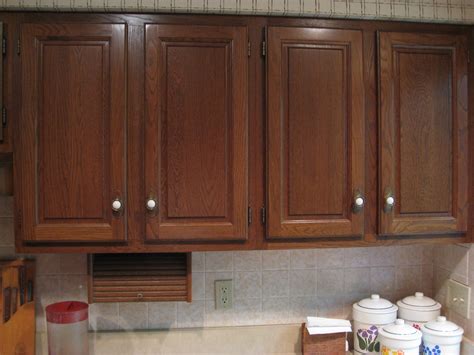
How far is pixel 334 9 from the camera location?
4.14 feet

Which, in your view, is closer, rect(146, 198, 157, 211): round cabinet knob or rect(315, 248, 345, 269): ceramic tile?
rect(146, 198, 157, 211): round cabinet knob

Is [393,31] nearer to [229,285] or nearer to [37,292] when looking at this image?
[229,285]

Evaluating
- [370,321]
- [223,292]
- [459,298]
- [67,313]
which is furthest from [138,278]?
[459,298]

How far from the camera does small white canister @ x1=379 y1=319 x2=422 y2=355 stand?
1.33 metres

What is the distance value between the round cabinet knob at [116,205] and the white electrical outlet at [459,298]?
1.23 metres

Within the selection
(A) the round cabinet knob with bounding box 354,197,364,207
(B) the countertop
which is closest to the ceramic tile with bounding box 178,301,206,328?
(B) the countertop

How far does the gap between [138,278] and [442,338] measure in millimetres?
1049

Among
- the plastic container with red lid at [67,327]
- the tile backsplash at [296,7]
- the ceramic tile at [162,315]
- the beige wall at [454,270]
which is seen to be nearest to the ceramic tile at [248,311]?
the ceramic tile at [162,315]

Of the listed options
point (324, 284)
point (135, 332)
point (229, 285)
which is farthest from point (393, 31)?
point (135, 332)

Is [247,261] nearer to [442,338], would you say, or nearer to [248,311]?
[248,311]

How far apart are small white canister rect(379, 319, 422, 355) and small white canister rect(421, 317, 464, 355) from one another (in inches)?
1.9

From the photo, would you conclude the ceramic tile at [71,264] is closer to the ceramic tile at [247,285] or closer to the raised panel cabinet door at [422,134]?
the ceramic tile at [247,285]

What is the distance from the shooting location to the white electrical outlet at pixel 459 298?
142 centimetres

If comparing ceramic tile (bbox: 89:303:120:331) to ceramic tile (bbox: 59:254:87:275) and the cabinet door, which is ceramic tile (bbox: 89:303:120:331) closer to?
ceramic tile (bbox: 59:254:87:275)
